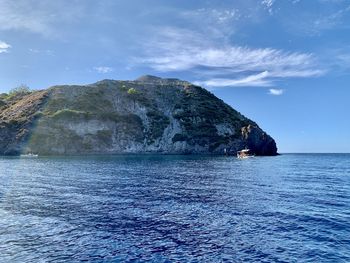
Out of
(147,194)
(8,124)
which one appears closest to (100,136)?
(8,124)

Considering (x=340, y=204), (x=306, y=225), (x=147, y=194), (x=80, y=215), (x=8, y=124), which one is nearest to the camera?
(x=306, y=225)

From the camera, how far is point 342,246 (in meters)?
23.7

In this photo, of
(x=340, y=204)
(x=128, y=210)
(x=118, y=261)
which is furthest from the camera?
(x=340, y=204)

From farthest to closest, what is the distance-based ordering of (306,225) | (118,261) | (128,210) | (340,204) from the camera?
(340,204), (128,210), (306,225), (118,261)

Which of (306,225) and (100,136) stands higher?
(100,136)

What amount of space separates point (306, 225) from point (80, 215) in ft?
71.7

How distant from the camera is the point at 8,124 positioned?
18562cm

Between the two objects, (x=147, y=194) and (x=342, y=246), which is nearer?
(x=342, y=246)

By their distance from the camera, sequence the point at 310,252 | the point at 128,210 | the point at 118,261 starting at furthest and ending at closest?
the point at 128,210 < the point at 310,252 < the point at 118,261

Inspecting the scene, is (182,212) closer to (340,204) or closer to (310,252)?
(310,252)

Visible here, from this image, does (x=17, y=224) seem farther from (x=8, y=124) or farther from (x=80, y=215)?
(x=8, y=124)

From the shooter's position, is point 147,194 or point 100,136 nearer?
point 147,194

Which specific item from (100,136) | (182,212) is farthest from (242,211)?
(100,136)

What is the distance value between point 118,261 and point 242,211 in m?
18.1
